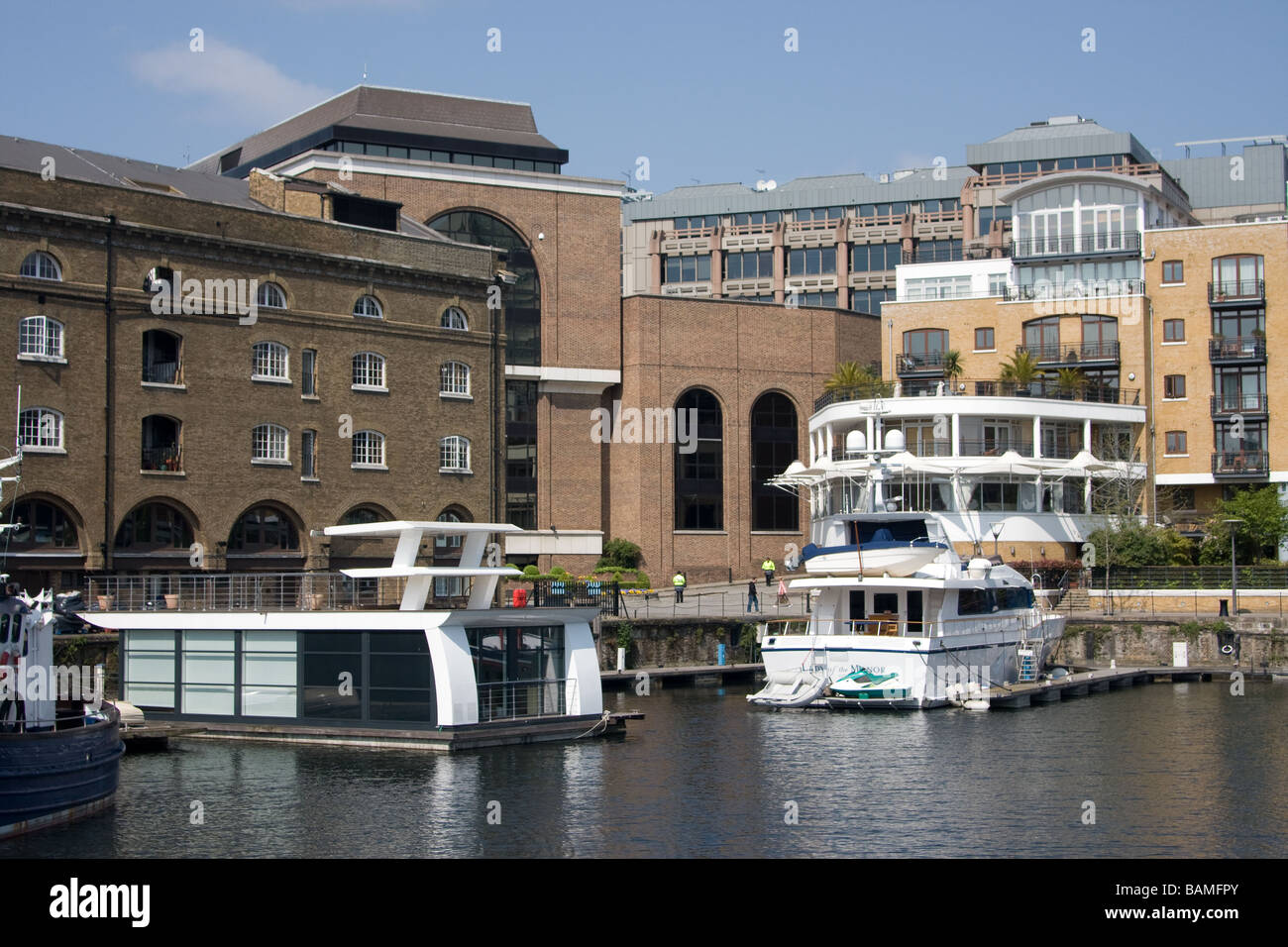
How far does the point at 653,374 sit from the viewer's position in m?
86.6

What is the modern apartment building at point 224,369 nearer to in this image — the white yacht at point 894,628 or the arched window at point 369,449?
the arched window at point 369,449

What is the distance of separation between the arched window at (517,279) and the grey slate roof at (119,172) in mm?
14212

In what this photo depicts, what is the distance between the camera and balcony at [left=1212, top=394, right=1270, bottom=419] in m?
79.5

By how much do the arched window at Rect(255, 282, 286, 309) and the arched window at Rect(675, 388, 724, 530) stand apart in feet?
101

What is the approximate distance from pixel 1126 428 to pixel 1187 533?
608 cm

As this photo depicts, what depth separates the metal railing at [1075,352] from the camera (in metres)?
81.3

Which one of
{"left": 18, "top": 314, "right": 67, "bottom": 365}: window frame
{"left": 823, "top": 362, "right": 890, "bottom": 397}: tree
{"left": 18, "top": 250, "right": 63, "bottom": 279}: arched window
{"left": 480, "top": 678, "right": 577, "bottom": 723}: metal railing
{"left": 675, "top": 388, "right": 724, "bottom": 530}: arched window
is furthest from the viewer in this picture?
{"left": 675, "top": 388, "right": 724, "bottom": 530}: arched window

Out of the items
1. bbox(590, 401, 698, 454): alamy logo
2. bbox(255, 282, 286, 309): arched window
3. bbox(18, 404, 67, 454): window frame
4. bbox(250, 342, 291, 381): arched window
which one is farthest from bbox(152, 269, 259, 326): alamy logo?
bbox(590, 401, 698, 454): alamy logo

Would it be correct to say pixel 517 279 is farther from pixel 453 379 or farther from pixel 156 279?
pixel 156 279

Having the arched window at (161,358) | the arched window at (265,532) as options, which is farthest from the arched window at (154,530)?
the arched window at (161,358)

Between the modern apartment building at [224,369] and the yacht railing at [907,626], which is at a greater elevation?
the modern apartment building at [224,369]

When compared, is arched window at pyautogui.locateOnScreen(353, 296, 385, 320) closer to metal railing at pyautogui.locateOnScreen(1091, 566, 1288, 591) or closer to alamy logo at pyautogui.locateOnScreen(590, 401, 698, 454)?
alamy logo at pyautogui.locateOnScreen(590, 401, 698, 454)

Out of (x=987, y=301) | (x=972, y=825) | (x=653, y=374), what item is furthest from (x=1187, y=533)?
(x=972, y=825)
